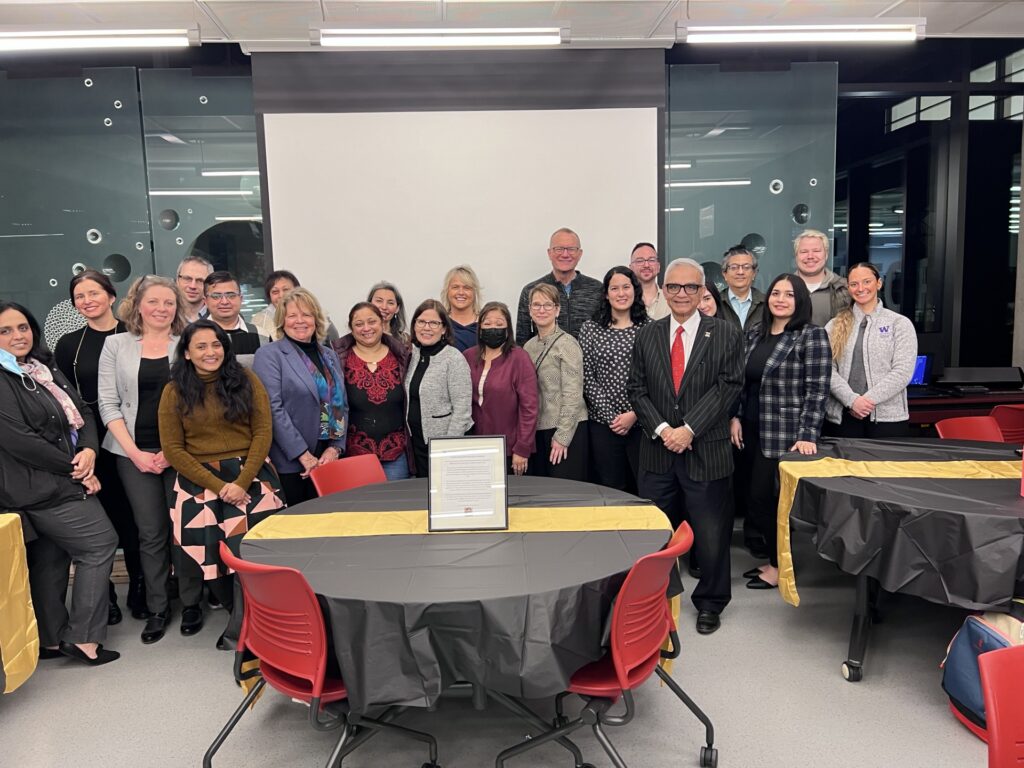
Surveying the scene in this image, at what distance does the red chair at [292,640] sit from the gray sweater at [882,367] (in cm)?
287

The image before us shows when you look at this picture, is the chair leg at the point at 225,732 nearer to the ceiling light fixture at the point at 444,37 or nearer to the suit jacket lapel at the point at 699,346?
the suit jacket lapel at the point at 699,346

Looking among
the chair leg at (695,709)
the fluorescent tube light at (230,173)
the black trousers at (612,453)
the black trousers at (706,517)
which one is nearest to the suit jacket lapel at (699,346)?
the black trousers at (706,517)

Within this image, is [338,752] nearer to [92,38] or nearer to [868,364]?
[868,364]

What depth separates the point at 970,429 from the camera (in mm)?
3611

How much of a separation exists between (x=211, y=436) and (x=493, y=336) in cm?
147

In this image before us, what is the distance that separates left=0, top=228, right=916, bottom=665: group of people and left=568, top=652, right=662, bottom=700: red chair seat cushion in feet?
4.13

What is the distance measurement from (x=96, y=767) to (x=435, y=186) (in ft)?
13.1

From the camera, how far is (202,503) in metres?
3.08

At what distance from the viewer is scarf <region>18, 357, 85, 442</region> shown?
2.95m

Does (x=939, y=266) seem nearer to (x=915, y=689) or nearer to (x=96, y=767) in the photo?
(x=915, y=689)

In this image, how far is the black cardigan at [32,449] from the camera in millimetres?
2799

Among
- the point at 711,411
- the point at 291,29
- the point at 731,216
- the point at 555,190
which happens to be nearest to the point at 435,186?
the point at 555,190

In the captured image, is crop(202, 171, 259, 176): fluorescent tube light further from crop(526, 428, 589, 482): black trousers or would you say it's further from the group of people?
crop(526, 428, 589, 482): black trousers

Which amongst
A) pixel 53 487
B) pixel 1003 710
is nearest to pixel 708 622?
pixel 1003 710
